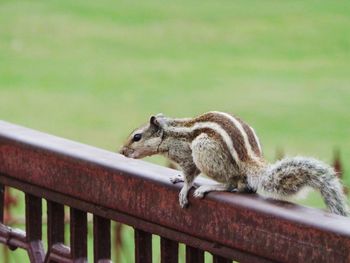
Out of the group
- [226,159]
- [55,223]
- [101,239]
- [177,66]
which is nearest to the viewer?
[101,239]

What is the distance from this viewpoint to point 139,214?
2127mm

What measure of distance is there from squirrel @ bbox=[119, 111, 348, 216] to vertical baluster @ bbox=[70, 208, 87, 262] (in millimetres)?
167

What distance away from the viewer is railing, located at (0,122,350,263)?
72.3 inches

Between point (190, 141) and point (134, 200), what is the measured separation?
88cm

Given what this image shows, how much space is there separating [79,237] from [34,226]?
5.9 inches

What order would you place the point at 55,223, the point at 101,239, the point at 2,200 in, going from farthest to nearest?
the point at 2,200 < the point at 55,223 < the point at 101,239

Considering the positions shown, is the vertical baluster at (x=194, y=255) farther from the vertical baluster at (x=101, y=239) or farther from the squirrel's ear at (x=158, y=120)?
the squirrel's ear at (x=158, y=120)

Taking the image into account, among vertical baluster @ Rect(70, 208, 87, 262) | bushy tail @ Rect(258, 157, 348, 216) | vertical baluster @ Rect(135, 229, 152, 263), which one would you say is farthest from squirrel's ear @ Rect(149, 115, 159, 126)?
vertical baluster @ Rect(135, 229, 152, 263)

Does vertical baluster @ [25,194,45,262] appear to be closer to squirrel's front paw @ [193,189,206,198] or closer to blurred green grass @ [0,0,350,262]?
squirrel's front paw @ [193,189,206,198]

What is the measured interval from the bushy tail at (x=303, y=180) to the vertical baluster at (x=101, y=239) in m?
0.29

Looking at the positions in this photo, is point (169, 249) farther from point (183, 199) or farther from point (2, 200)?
point (2, 200)

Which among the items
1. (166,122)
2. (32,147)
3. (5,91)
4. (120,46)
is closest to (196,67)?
(120,46)

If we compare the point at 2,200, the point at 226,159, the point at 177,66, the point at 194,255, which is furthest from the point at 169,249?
the point at 177,66

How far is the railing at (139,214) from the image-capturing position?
1837 mm
